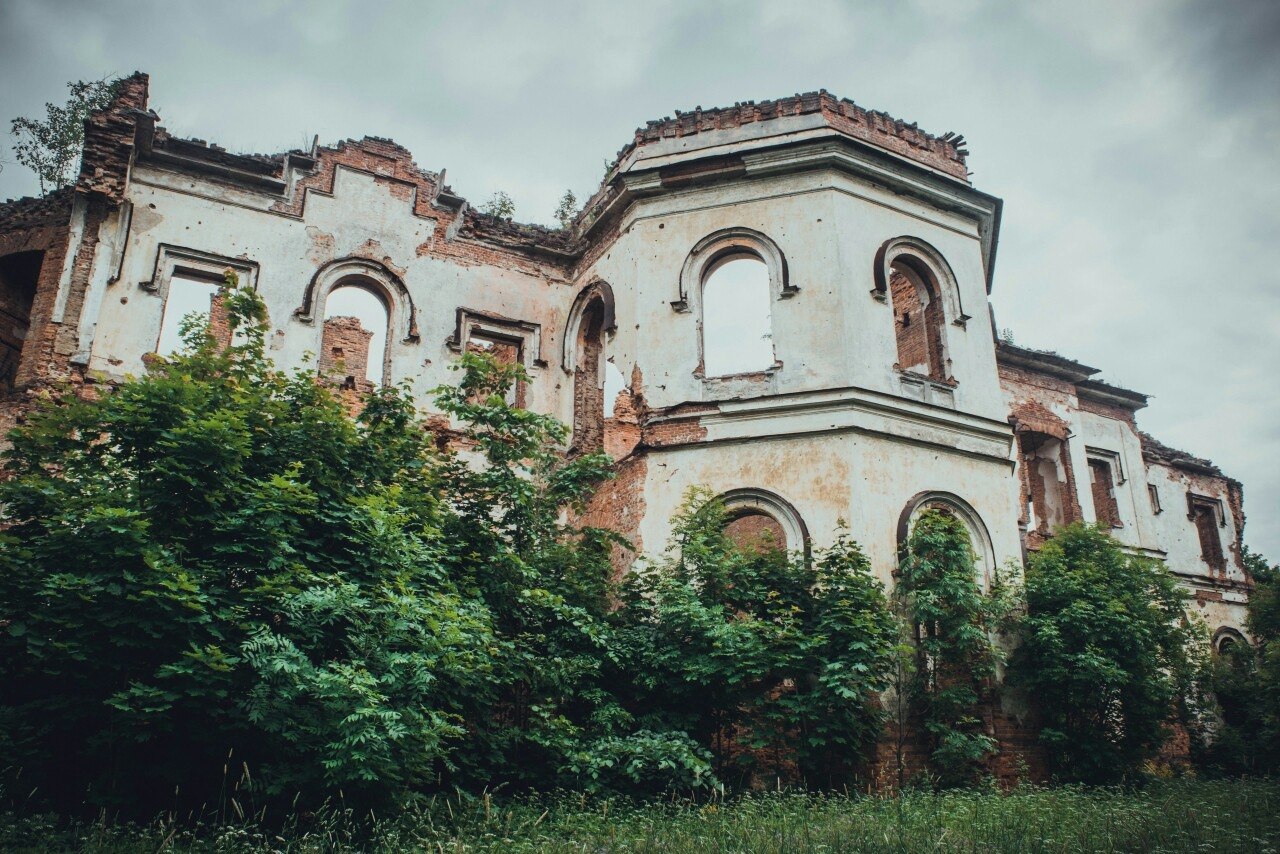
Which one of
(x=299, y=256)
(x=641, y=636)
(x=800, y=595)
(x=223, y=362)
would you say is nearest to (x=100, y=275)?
(x=299, y=256)

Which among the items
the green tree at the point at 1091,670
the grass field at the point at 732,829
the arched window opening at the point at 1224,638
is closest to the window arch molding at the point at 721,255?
the green tree at the point at 1091,670

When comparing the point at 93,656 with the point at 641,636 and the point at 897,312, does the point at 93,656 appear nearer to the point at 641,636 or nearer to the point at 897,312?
the point at 641,636

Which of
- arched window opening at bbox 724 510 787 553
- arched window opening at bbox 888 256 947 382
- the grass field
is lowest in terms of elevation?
the grass field

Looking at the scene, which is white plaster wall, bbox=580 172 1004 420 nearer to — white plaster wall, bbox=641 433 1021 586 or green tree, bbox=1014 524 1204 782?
white plaster wall, bbox=641 433 1021 586

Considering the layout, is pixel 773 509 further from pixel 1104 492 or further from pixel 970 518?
pixel 1104 492

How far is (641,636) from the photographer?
10508mm

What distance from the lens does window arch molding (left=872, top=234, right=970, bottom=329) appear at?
1361cm

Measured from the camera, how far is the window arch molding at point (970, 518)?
12141 mm

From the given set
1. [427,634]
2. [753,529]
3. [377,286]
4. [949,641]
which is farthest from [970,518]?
[377,286]

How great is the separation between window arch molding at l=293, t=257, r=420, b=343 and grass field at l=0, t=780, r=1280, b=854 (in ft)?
25.8

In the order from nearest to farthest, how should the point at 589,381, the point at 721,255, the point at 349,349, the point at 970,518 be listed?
1. the point at 970,518
2. the point at 721,255
3. the point at 349,349
4. the point at 589,381

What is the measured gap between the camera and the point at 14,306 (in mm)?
14367

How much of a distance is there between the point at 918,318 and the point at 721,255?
335 centimetres

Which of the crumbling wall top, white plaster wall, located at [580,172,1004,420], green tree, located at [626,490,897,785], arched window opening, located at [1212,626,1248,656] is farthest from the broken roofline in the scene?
arched window opening, located at [1212,626,1248,656]
